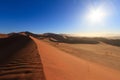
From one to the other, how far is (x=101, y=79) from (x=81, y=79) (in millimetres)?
1458

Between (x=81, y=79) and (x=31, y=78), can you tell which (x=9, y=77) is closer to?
(x=31, y=78)

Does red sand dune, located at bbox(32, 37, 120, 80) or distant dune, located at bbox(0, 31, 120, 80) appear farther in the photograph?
red sand dune, located at bbox(32, 37, 120, 80)

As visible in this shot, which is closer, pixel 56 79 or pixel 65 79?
pixel 56 79

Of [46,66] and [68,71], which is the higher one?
[46,66]

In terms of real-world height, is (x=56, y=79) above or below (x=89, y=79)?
above

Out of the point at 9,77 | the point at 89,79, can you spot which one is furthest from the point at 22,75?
the point at 89,79

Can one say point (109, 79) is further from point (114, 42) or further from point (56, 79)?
point (114, 42)

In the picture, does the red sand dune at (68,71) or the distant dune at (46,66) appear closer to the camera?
the distant dune at (46,66)

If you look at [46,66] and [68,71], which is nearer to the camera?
[46,66]

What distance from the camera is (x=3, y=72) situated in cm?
489

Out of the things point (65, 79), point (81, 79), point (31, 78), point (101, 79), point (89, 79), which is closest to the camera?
point (31, 78)

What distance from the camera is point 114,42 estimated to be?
42750 mm

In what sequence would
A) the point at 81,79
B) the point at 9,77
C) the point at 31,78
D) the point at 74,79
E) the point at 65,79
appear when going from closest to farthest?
the point at 31,78, the point at 9,77, the point at 65,79, the point at 74,79, the point at 81,79

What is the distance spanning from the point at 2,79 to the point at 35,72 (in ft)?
3.08
